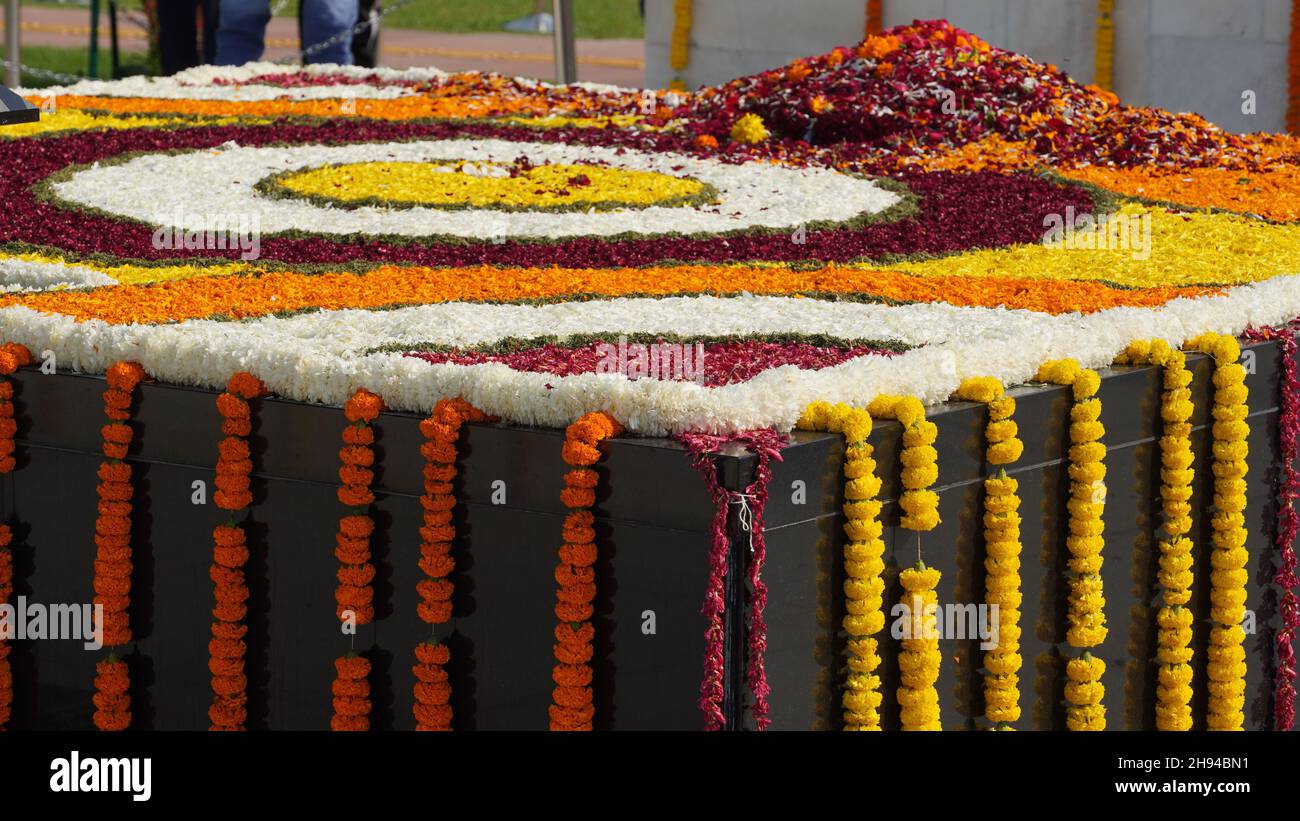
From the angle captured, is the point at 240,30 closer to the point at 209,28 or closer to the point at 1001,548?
the point at 209,28

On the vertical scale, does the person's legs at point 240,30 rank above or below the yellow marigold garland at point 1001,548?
above

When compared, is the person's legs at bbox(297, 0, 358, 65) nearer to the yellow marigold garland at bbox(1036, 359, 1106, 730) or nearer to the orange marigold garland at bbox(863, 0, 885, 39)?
the orange marigold garland at bbox(863, 0, 885, 39)

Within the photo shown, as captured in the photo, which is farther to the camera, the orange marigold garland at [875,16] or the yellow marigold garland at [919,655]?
the orange marigold garland at [875,16]

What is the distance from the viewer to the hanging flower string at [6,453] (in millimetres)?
4438

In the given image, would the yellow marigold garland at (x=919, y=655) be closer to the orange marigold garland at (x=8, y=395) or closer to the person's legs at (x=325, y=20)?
the orange marigold garland at (x=8, y=395)

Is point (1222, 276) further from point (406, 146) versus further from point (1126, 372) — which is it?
point (406, 146)

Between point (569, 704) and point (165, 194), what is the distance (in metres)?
4.12

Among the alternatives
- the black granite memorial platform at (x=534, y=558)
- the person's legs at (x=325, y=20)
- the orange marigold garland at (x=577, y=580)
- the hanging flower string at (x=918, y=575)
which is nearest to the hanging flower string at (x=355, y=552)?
the black granite memorial platform at (x=534, y=558)

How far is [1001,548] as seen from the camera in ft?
13.5

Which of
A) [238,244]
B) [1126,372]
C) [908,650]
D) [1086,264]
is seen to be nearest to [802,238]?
[1086,264]

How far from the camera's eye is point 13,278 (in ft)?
18.8

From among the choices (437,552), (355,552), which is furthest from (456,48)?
(437,552)

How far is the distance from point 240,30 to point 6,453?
8.68 m

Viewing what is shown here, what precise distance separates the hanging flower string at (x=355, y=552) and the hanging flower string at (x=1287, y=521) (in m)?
2.34
